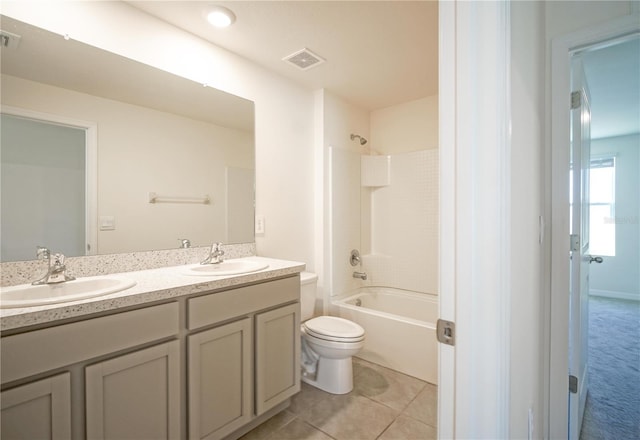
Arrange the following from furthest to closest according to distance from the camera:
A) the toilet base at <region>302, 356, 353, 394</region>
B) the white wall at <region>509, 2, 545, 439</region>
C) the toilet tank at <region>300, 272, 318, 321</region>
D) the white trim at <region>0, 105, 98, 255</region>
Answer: the toilet tank at <region>300, 272, 318, 321</region> → the toilet base at <region>302, 356, 353, 394</region> → the white trim at <region>0, 105, 98, 255</region> → the white wall at <region>509, 2, 545, 439</region>

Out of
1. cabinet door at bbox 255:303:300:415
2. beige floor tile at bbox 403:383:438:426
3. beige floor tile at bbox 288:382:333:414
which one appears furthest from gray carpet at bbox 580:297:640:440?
cabinet door at bbox 255:303:300:415

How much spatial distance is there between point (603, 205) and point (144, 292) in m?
2.15

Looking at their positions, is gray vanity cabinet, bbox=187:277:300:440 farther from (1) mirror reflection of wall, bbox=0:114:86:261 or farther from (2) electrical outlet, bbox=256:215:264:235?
(1) mirror reflection of wall, bbox=0:114:86:261

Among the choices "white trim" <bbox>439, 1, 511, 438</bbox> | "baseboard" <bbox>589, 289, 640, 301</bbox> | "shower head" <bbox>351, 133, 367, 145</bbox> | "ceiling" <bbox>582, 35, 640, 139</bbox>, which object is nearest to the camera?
"white trim" <bbox>439, 1, 511, 438</bbox>

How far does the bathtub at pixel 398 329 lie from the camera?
7.45 ft

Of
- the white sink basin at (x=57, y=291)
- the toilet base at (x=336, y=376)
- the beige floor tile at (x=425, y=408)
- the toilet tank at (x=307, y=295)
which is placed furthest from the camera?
the toilet tank at (x=307, y=295)

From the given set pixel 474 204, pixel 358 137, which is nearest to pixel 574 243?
pixel 474 204

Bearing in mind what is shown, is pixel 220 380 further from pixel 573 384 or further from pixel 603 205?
pixel 603 205

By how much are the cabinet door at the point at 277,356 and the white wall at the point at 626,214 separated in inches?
66.4

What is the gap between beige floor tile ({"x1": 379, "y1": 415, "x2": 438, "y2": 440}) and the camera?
67.0 inches

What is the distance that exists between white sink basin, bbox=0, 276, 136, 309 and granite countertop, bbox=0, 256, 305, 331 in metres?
0.03

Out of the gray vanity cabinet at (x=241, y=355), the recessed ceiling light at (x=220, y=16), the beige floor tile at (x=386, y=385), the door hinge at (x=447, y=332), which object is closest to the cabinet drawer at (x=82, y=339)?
the gray vanity cabinet at (x=241, y=355)

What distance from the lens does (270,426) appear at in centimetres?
180

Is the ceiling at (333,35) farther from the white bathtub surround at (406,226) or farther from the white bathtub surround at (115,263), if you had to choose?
the white bathtub surround at (115,263)
